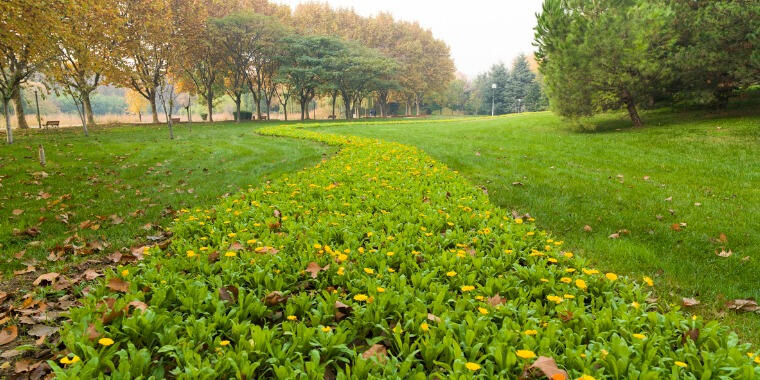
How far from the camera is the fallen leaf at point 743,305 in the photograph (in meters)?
3.04

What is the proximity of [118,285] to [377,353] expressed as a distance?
1.84m

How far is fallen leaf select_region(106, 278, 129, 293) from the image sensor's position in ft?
8.21

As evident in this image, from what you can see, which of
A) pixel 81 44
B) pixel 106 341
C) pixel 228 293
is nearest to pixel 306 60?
pixel 81 44

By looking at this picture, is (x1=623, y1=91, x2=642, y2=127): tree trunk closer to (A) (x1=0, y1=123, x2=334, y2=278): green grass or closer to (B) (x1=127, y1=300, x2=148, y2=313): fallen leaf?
(A) (x1=0, y1=123, x2=334, y2=278): green grass

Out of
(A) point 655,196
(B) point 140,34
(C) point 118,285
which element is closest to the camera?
(C) point 118,285

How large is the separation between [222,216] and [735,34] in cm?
1450

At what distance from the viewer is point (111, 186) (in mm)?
7199

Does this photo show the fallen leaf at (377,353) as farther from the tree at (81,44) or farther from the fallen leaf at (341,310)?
the tree at (81,44)

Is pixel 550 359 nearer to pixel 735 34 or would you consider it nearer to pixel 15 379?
pixel 15 379

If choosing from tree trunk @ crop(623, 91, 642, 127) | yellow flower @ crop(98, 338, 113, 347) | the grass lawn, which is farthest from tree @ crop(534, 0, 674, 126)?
yellow flower @ crop(98, 338, 113, 347)

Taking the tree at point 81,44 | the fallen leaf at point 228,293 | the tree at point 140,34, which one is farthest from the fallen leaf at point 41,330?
the tree at point 140,34

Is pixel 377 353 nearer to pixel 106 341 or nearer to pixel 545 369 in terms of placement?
pixel 545 369

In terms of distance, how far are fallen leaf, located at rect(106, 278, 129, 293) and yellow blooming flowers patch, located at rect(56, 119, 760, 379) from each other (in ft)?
0.15

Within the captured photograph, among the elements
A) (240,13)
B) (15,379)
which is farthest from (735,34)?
(240,13)
